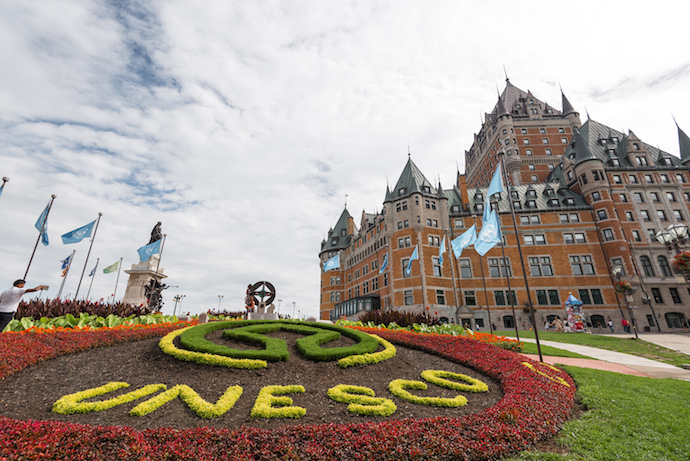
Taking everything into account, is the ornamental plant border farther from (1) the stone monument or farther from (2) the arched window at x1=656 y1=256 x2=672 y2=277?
(2) the arched window at x1=656 y1=256 x2=672 y2=277

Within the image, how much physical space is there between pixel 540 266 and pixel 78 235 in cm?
5197

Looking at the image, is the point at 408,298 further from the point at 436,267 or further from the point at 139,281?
the point at 139,281

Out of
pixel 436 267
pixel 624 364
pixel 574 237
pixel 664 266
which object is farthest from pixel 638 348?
pixel 664 266

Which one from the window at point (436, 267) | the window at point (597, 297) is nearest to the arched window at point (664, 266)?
the window at point (597, 297)

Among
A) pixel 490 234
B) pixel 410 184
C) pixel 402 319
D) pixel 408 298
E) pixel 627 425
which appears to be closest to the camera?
pixel 627 425

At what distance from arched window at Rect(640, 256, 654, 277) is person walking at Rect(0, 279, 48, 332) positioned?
60348 millimetres

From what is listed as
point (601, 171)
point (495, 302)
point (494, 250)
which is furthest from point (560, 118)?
point (495, 302)

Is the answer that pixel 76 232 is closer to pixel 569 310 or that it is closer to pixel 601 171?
pixel 569 310

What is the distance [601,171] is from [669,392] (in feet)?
165

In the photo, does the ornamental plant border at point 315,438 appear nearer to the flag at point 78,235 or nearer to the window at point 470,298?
the flag at point 78,235

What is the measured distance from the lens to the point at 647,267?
4259 cm

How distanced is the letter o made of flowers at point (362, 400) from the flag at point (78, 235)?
2331 cm

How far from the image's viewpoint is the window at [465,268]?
45000mm

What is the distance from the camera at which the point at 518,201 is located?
4962 centimetres
